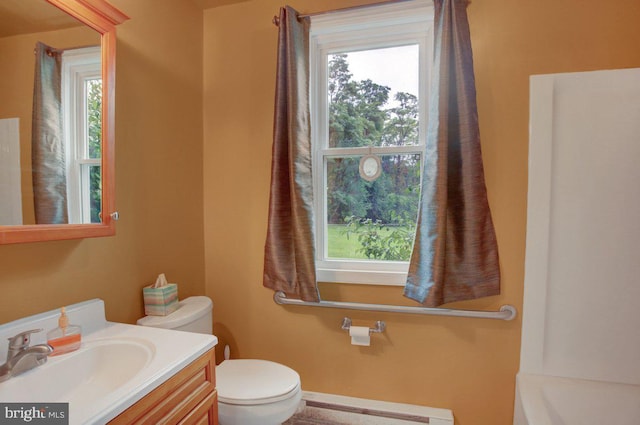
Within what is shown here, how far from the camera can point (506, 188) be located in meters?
1.58

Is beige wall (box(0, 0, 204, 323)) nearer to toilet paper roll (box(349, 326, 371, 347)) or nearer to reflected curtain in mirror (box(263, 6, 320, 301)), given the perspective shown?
reflected curtain in mirror (box(263, 6, 320, 301))

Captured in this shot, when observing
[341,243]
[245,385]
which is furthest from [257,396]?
[341,243]

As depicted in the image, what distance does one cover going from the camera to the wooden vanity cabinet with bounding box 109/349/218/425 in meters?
0.81

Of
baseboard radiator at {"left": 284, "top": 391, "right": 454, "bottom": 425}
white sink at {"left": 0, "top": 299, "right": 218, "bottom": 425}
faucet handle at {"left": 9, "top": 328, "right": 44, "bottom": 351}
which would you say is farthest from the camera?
baseboard radiator at {"left": 284, "top": 391, "right": 454, "bottom": 425}

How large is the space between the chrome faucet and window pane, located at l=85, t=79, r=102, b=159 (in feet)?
2.14


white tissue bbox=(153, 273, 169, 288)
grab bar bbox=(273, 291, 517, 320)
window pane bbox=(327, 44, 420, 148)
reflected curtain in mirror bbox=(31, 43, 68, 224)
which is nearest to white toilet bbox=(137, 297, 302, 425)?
white tissue bbox=(153, 273, 169, 288)

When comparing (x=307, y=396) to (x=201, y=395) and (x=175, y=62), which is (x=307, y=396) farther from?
(x=175, y=62)

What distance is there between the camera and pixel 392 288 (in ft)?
5.68

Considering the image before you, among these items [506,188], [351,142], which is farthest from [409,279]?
[351,142]

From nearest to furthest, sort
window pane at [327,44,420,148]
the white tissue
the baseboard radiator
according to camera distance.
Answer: the white tissue < the baseboard radiator < window pane at [327,44,420,148]

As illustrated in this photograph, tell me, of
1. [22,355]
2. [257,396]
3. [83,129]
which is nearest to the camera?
[22,355]

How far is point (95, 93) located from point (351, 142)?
1247mm

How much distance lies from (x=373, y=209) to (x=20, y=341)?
5.14 ft

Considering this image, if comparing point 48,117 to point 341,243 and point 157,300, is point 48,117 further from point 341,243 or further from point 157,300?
point 341,243
